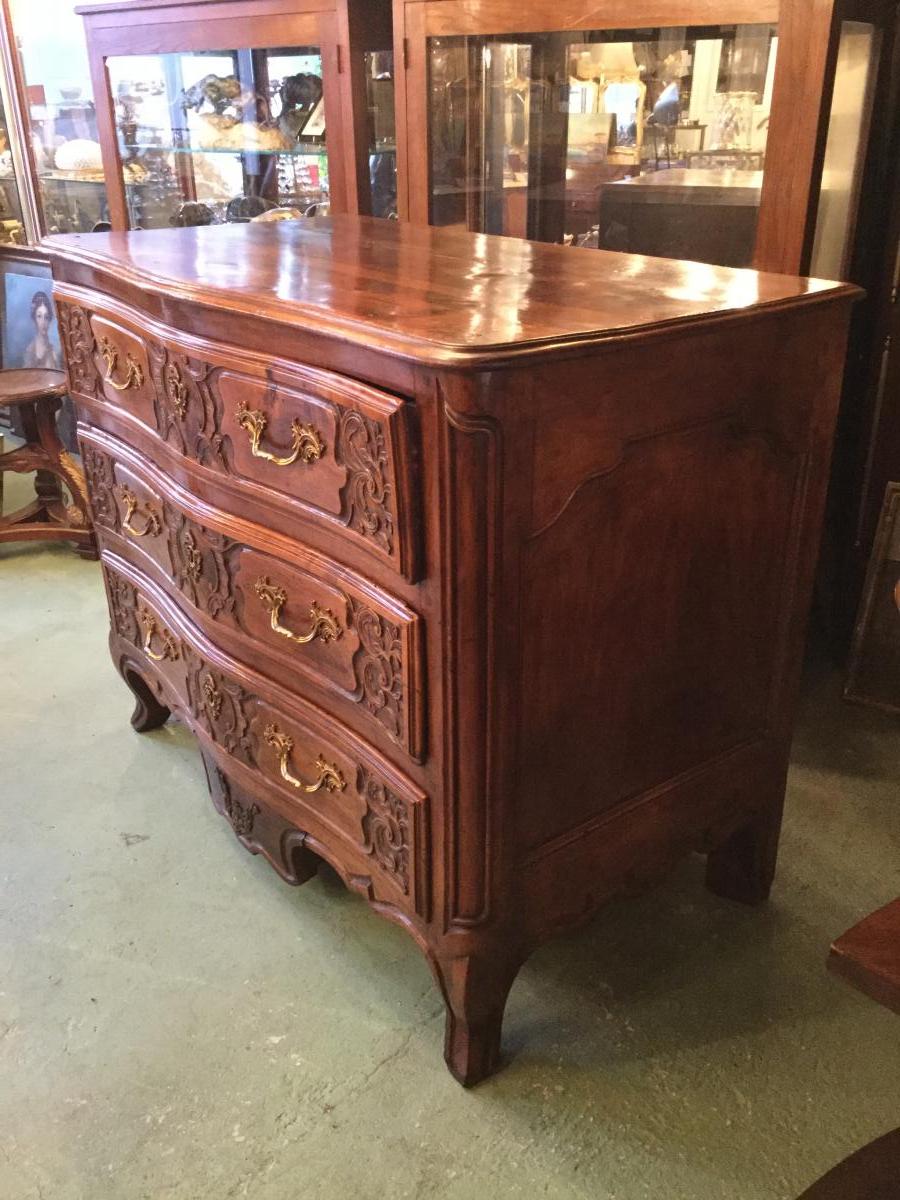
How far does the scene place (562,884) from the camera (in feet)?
4.37

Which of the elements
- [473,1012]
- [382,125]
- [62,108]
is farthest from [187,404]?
[62,108]

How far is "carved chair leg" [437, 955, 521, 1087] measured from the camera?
129 cm

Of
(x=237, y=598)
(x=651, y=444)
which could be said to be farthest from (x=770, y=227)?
(x=237, y=598)

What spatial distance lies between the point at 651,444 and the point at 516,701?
333 millimetres

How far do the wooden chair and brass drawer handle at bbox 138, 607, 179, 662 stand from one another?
1169 mm

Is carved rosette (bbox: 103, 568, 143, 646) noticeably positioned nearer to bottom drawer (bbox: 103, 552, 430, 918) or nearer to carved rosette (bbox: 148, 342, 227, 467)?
bottom drawer (bbox: 103, 552, 430, 918)

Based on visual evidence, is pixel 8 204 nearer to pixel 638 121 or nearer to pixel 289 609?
pixel 638 121

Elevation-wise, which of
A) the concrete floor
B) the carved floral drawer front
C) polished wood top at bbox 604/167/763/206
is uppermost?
polished wood top at bbox 604/167/763/206

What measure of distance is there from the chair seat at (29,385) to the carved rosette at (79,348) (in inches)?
45.4

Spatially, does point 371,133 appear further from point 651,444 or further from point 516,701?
point 516,701

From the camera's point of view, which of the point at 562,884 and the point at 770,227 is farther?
the point at 770,227

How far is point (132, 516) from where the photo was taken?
1.78m

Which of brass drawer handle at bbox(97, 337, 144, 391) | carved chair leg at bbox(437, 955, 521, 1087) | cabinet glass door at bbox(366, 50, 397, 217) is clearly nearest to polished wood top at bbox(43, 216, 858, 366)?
brass drawer handle at bbox(97, 337, 144, 391)

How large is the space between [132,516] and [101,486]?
0.16 m
